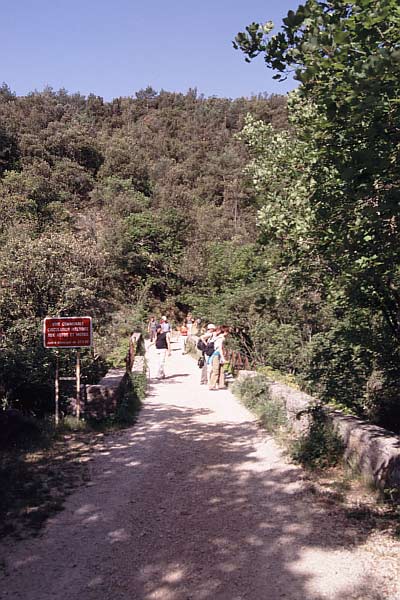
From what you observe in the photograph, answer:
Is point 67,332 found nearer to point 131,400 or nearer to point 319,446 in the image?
point 131,400

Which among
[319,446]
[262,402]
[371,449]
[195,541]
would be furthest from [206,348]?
[195,541]

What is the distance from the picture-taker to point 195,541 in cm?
471

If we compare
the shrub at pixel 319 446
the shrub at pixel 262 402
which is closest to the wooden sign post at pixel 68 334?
the shrub at pixel 262 402

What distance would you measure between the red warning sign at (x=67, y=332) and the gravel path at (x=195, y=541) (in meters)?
2.15

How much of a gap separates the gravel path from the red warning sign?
215 centimetres

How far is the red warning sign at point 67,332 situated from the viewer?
9.23m

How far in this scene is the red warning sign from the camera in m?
9.23

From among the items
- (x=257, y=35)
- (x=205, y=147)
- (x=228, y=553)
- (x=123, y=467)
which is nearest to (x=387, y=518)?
(x=228, y=553)

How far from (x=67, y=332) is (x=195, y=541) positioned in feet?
17.3

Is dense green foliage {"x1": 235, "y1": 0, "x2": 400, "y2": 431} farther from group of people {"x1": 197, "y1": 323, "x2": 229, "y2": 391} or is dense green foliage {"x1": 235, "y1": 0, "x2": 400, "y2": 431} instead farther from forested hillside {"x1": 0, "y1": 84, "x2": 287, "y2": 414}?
forested hillside {"x1": 0, "y1": 84, "x2": 287, "y2": 414}

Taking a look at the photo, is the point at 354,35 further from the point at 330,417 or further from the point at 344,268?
the point at 330,417

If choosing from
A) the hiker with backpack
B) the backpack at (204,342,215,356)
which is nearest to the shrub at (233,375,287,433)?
the backpack at (204,342,215,356)

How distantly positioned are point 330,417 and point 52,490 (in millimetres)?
3468

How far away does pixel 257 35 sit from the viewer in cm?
494
